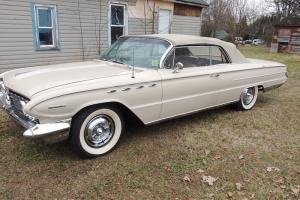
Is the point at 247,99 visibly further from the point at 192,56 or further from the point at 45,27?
the point at 45,27

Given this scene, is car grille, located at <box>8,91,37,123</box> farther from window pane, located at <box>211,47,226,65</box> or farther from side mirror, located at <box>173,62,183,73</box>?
window pane, located at <box>211,47,226,65</box>

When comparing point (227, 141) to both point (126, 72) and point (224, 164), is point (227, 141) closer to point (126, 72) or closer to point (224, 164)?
point (224, 164)

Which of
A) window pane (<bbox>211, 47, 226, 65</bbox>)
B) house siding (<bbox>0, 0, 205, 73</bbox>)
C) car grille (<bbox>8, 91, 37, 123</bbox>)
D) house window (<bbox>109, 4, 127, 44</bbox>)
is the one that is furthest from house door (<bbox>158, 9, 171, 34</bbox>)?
car grille (<bbox>8, 91, 37, 123</bbox>)

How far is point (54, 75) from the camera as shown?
3818 mm

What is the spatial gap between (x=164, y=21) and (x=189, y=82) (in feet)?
30.2

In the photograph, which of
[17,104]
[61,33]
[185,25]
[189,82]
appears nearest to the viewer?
[17,104]

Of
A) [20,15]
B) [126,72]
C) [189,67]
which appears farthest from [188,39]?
[20,15]

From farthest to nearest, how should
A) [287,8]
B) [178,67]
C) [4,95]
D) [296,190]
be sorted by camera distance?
[287,8] < [178,67] < [4,95] < [296,190]

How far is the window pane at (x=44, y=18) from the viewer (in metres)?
9.24

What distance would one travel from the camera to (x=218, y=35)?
3341 centimetres

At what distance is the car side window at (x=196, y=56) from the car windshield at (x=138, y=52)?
19 cm

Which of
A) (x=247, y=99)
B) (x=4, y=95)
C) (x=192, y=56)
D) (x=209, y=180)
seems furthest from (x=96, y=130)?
(x=247, y=99)

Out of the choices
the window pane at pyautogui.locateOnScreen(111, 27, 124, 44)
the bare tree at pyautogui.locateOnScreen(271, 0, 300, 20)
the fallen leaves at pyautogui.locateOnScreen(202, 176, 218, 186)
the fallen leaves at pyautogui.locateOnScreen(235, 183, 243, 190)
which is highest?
the bare tree at pyautogui.locateOnScreen(271, 0, 300, 20)

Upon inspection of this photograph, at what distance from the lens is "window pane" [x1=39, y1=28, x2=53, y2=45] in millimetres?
9379
